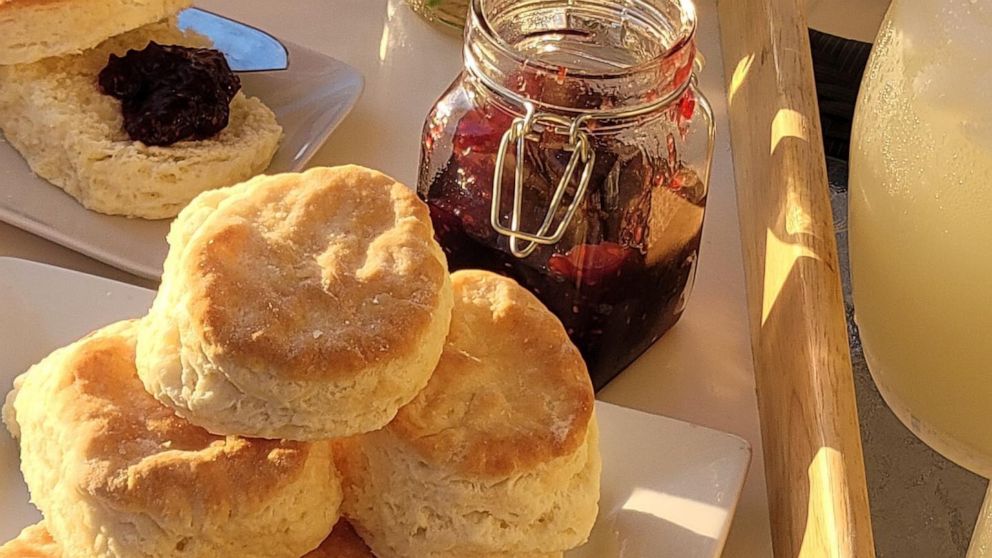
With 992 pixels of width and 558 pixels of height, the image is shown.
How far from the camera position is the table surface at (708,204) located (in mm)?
820

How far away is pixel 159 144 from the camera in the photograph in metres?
0.86

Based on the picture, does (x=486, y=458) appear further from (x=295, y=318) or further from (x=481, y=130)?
(x=481, y=130)

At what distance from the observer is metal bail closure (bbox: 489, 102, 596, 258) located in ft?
2.25

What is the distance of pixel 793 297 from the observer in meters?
0.76

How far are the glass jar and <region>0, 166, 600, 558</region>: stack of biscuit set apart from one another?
10 cm

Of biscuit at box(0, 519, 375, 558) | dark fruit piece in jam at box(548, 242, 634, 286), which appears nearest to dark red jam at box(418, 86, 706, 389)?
dark fruit piece in jam at box(548, 242, 634, 286)

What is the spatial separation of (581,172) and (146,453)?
30cm

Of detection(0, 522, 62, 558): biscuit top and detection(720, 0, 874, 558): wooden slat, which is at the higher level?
detection(720, 0, 874, 558): wooden slat

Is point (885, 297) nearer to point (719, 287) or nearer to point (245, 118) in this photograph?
point (719, 287)

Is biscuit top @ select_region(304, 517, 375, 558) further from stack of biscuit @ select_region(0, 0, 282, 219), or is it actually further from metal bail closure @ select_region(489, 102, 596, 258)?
stack of biscuit @ select_region(0, 0, 282, 219)

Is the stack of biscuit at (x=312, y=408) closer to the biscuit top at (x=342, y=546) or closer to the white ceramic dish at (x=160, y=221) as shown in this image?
the biscuit top at (x=342, y=546)

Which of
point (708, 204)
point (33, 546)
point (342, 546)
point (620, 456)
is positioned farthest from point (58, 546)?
point (708, 204)

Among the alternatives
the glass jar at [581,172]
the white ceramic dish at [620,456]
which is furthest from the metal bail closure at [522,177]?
the white ceramic dish at [620,456]

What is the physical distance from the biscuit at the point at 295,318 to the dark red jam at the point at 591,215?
145 mm
